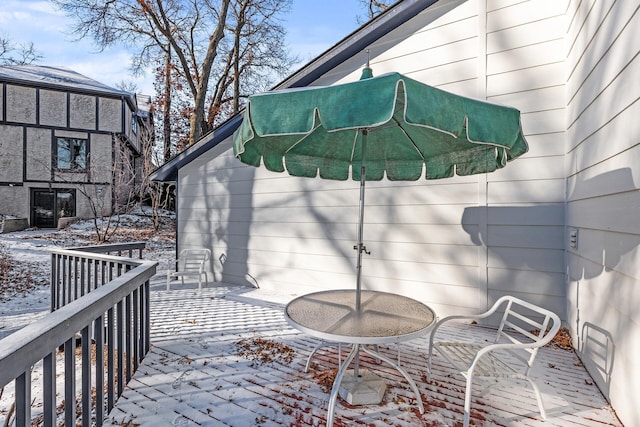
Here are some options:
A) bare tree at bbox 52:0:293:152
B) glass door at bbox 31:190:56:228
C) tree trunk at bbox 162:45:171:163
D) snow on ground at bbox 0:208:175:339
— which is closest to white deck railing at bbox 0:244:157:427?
snow on ground at bbox 0:208:175:339

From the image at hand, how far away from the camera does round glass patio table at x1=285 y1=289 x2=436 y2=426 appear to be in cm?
194

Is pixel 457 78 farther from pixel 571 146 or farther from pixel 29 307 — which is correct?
pixel 29 307

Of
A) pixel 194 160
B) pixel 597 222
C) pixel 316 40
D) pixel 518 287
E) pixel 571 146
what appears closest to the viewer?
pixel 597 222

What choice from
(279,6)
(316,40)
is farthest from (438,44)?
(279,6)

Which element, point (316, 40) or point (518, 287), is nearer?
point (518, 287)

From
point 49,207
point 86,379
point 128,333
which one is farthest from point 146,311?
point 49,207

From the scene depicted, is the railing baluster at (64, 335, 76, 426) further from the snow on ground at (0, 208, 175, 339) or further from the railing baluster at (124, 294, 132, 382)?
the snow on ground at (0, 208, 175, 339)

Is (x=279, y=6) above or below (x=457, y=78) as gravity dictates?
above

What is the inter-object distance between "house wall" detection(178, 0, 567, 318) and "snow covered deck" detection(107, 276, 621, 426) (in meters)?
0.76

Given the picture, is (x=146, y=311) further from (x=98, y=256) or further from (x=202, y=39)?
(x=202, y=39)

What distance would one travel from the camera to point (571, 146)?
3.28m

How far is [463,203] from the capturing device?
156 inches

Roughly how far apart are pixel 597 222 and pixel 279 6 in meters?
14.2

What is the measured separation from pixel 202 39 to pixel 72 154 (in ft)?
29.3
